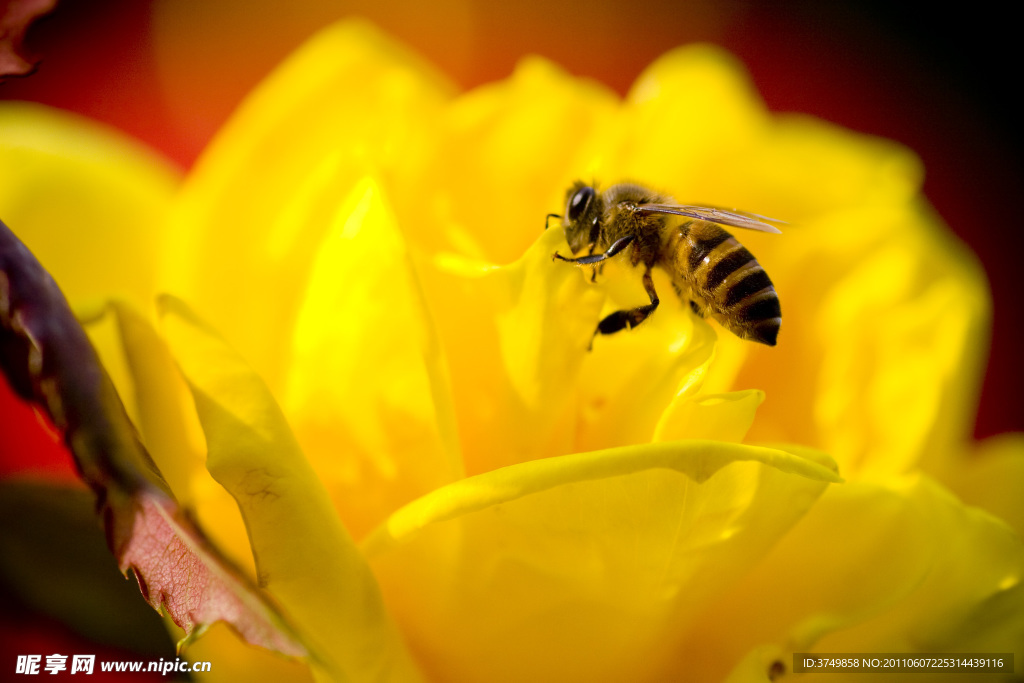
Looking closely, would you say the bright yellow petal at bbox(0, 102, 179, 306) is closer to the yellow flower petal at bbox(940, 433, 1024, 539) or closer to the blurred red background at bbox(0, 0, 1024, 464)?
the blurred red background at bbox(0, 0, 1024, 464)

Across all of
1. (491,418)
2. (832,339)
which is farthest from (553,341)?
(832,339)

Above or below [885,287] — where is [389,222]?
below

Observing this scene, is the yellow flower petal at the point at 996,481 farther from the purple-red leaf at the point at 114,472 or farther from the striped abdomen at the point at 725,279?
the purple-red leaf at the point at 114,472

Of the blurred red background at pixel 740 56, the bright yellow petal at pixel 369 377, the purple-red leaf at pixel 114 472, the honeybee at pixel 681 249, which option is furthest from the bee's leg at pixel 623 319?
the blurred red background at pixel 740 56

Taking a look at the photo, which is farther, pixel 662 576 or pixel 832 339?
pixel 832 339

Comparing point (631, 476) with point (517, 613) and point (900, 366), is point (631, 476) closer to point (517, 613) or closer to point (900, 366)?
point (517, 613)

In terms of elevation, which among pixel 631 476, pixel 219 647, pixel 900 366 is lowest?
pixel 219 647

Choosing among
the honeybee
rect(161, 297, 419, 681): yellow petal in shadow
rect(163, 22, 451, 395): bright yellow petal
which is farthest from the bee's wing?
rect(161, 297, 419, 681): yellow petal in shadow
